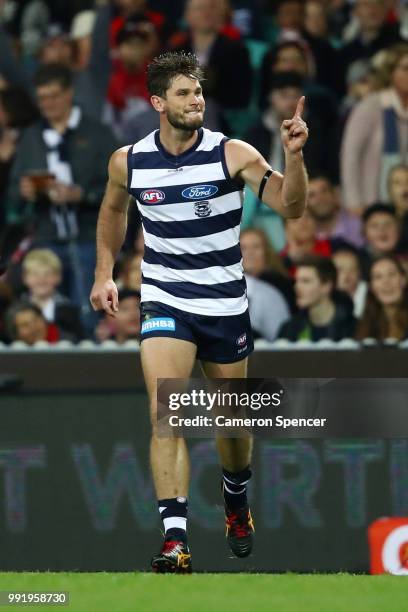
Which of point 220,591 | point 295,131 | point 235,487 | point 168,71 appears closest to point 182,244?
point 168,71

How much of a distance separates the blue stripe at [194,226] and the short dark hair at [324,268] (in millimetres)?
3379

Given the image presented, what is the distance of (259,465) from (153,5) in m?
Answer: 6.55

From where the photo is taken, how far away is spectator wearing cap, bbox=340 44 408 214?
13.0 m

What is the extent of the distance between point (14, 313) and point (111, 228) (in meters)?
3.04

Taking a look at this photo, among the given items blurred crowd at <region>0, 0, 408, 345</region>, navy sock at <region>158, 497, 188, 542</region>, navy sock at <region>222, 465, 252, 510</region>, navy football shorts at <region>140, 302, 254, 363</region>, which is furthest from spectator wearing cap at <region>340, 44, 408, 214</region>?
navy sock at <region>158, 497, 188, 542</region>

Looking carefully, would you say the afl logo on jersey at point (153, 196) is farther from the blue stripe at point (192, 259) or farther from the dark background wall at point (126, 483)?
the dark background wall at point (126, 483)

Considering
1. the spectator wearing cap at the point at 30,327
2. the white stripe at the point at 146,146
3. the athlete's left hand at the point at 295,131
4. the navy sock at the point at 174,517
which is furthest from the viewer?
the spectator wearing cap at the point at 30,327

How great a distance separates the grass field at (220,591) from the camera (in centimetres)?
703

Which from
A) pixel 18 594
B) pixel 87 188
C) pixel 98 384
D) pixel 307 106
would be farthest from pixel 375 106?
pixel 18 594

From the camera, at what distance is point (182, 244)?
26.8ft

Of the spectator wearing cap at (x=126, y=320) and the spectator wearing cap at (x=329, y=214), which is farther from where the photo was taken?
the spectator wearing cap at (x=329, y=214)

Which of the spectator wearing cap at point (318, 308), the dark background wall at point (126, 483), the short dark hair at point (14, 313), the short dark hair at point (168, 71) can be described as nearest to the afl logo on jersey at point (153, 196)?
the short dark hair at point (168, 71)

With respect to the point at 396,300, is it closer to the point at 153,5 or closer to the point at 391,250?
the point at 391,250

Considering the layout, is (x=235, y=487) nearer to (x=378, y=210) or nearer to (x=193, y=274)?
(x=193, y=274)
